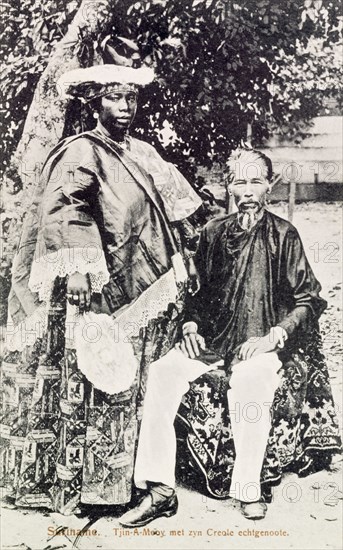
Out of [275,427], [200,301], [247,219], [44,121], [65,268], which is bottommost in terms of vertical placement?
[275,427]

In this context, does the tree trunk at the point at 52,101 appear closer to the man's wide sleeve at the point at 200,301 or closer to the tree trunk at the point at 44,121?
the tree trunk at the point at 44,121

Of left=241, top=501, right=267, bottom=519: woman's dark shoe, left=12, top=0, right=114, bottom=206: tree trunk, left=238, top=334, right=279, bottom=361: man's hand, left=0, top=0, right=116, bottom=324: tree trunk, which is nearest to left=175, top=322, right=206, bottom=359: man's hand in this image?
left=238, top=334, right=279, bottom=361: man's hand

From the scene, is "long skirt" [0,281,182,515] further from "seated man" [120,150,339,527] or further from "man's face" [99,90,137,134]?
"man's face" [99,90,137,134]

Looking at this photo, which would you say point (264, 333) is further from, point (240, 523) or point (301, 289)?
point (240, 523)

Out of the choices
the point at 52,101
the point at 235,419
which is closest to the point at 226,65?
the point at 52,101

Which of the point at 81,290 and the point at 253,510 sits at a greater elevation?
the point at 81,290

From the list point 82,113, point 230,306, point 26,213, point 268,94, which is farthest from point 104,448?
point 268,94

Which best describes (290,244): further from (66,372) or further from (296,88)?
(66,372)

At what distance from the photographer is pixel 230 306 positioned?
4.53 meters

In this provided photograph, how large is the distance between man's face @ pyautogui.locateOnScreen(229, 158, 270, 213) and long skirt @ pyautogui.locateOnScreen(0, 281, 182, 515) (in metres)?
0.78

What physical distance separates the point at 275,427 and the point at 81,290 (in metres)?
1.44

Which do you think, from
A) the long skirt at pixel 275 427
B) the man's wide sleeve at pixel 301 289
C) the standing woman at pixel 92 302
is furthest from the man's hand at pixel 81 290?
the man's wide sleeve at pixel 301 289

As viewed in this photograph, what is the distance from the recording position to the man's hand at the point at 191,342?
14.8 feet

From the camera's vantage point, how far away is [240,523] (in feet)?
14.4
